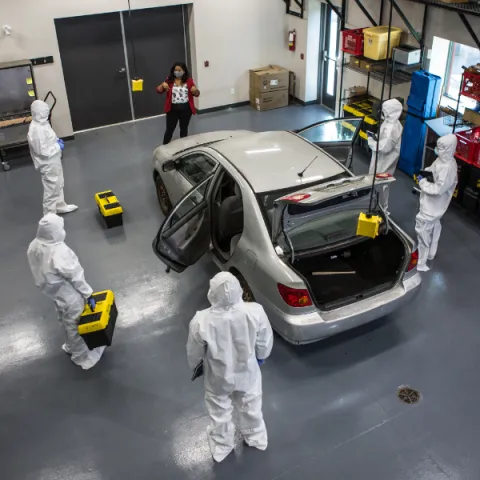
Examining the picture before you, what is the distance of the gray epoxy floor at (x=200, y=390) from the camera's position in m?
3.89

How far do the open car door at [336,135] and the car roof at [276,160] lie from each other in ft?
2.91

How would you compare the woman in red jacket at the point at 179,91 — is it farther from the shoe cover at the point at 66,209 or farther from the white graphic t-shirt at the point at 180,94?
the shoe cover at the point at 66,209

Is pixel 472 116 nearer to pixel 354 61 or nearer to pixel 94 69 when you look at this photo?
pixel 354 61

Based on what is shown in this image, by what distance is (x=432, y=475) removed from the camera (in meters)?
3.75

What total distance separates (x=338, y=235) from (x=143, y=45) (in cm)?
667

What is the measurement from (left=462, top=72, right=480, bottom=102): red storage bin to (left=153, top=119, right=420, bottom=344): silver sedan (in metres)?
2.50

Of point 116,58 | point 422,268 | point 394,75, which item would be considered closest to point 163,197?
point 422,268

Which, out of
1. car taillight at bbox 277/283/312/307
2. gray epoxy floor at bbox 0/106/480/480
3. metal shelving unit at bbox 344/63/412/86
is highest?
metal shelving unit at bbox 344/63/412/86

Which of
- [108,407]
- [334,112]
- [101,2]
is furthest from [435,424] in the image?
[101,2]

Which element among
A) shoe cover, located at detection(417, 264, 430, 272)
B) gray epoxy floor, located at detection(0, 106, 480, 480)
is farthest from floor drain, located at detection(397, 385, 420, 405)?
shoe cover, located at detection(417, 264, 430, 272)

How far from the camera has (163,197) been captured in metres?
6.97

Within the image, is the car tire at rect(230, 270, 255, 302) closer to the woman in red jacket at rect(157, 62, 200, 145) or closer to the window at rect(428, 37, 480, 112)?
the woman in red jacket at rect(157, 62, 200, 145)

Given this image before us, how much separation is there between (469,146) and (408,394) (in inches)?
137

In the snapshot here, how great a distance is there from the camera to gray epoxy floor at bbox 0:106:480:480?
153 inches
